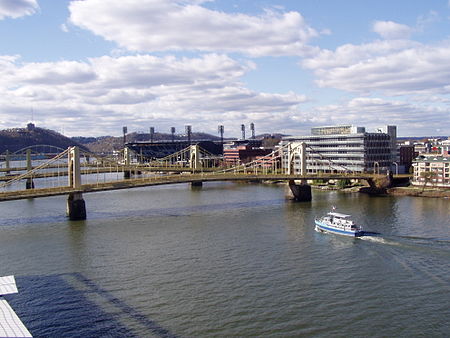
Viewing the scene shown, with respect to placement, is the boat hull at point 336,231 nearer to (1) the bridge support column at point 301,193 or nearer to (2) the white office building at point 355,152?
(1) the bridge support column at point 301,193

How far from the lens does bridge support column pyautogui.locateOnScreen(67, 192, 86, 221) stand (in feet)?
116

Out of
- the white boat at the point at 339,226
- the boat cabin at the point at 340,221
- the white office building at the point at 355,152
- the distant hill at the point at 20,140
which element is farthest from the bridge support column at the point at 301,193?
the distant hill at the point at 20,140

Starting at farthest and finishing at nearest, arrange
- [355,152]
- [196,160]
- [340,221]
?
1. [196,160]
2. [355,152]
3. [340,221]

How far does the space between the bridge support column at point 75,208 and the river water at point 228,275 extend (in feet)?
4.86

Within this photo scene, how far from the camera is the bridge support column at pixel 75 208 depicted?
35219 mm

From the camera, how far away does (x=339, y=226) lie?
28.5 m

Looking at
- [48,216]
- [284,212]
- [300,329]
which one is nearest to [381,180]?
[284,212]

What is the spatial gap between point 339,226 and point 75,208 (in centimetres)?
1950

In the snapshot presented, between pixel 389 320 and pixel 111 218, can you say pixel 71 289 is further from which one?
pixel 111 218

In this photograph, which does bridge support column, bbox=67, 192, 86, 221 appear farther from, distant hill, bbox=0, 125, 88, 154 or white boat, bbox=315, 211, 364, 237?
distant hill, bbox=0, 125, 88, 154

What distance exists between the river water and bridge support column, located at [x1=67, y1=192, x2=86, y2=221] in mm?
1481

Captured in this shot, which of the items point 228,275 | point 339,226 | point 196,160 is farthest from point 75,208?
point 196,160

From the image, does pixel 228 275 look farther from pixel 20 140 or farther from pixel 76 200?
pixel 20 140

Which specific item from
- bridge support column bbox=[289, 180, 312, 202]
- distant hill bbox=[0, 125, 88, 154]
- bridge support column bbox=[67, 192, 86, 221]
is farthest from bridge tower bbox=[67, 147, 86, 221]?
distant hill bbox=[0, 125, 88, 154]
